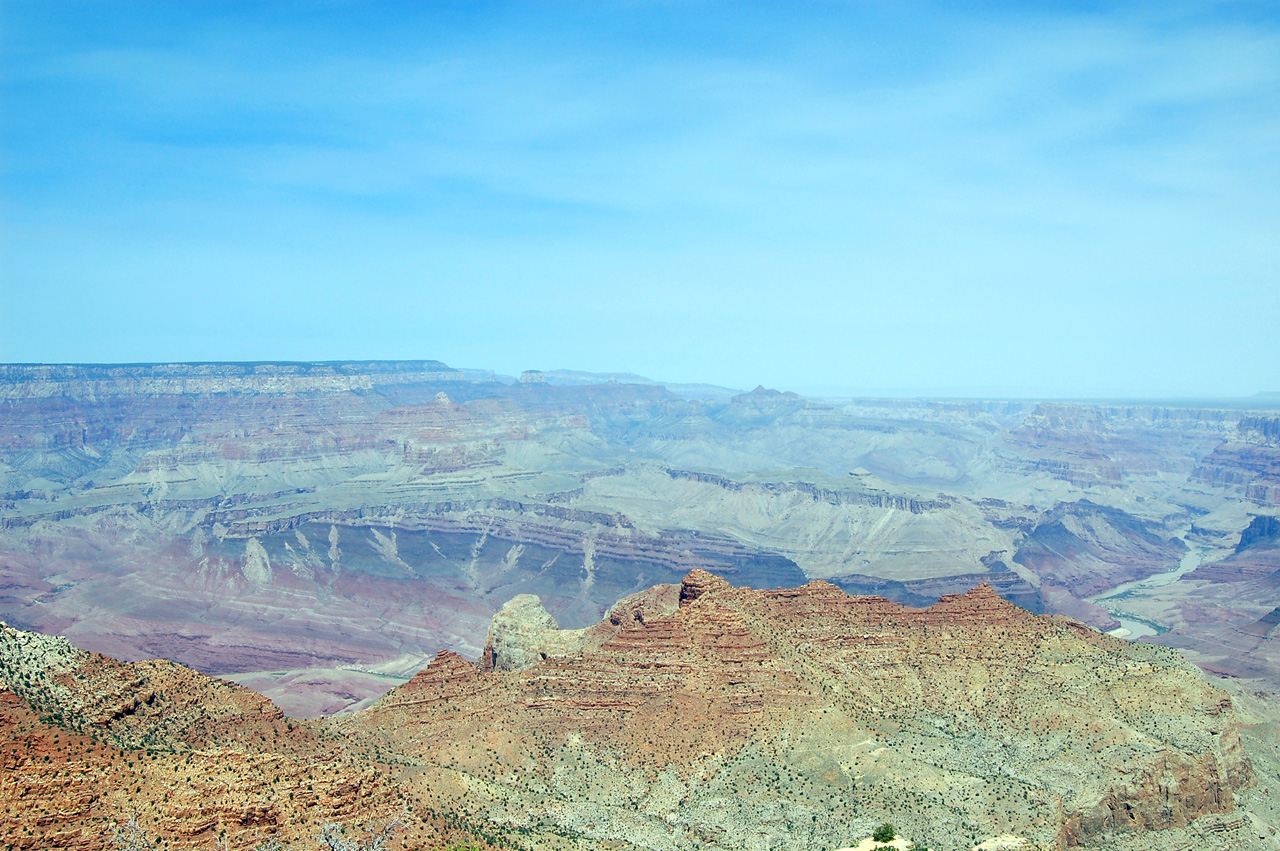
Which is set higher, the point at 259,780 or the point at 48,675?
the point at 48,675

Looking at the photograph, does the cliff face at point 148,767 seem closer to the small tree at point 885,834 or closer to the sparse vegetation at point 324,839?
the sparse vegetation at point 324,839

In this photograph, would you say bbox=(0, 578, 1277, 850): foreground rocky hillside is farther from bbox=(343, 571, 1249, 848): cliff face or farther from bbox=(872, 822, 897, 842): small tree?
bbox=(872, 822, 897, 842): small tree

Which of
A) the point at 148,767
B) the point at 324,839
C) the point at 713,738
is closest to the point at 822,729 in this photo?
the point at 713,738

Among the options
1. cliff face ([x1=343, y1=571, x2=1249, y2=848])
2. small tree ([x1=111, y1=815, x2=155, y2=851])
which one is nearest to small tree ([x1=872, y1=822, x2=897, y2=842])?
cliff face ([x1=343, y1=571, x2=1249, y2=848])

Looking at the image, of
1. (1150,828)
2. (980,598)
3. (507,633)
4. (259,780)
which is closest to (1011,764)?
(1150,828)

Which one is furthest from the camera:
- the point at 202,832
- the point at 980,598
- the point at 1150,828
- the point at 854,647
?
the point at 980,598

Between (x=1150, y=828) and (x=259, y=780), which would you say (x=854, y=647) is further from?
(x=259, y=780)

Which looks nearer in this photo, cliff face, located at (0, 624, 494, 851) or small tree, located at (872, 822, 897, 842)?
cliff face, located at (0, 624, 494, 851)
